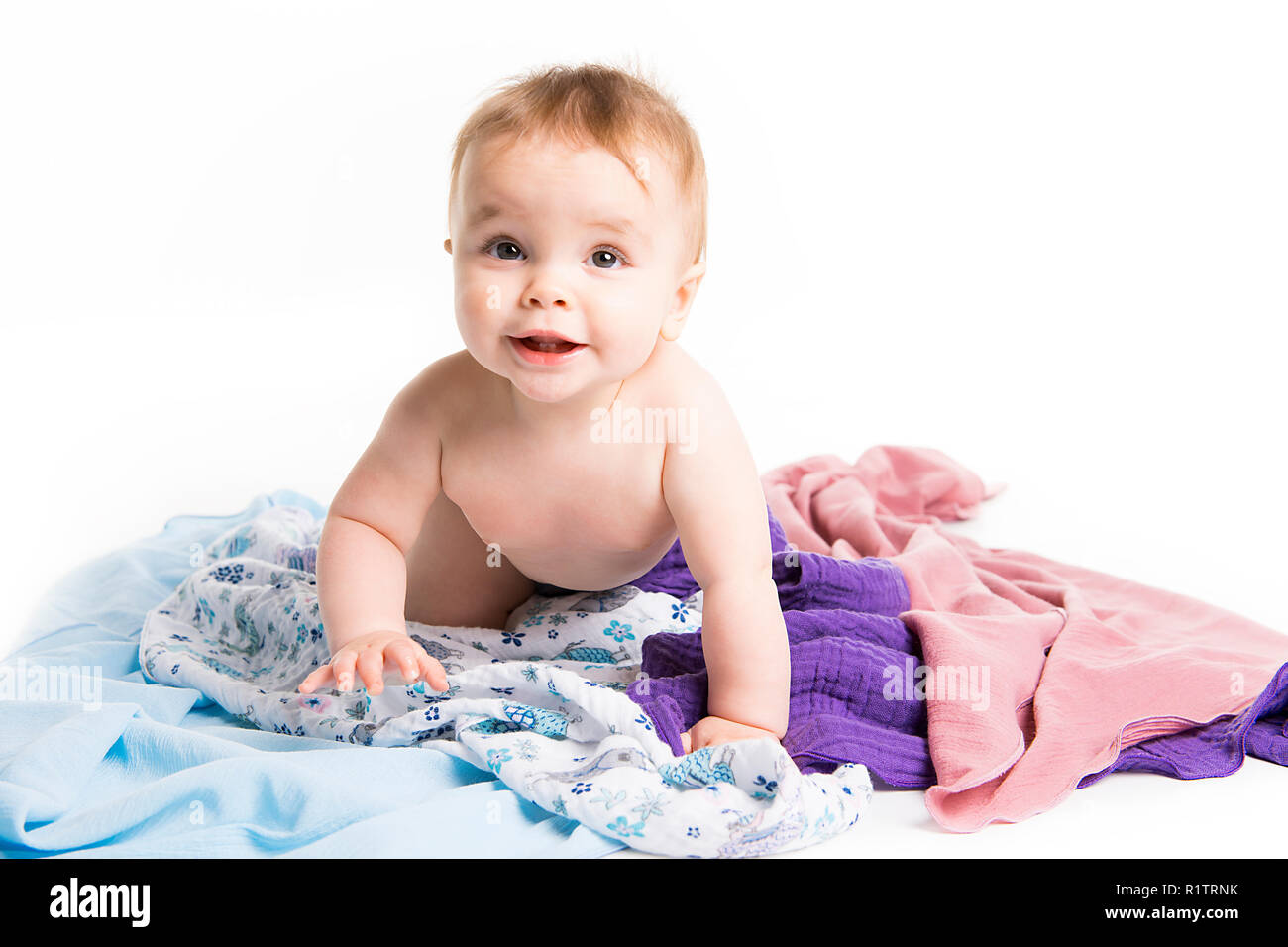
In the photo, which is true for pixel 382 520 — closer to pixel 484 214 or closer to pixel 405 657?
pixel 405 657

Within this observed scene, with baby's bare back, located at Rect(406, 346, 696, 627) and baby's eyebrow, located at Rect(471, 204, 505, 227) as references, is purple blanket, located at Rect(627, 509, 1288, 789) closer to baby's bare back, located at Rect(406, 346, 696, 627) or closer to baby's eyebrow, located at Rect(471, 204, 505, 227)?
baby's bare back, located at Rect(406, 346, 696, 627)

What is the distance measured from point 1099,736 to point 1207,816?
171mm

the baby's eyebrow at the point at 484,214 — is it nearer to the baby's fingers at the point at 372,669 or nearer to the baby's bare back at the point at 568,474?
the baby's bare back at the point at 568,474

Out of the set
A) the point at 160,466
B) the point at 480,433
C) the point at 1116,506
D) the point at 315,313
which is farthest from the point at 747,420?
the point at 480,433

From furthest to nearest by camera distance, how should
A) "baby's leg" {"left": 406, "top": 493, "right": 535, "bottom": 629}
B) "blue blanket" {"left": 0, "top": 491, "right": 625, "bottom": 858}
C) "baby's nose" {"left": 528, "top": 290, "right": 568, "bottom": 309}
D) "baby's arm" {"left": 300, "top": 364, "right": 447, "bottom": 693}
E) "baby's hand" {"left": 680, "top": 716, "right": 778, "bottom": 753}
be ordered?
"baby's leg" {"left": 406, "top": 493, "right": 535, "bottom": 629}, "baby's arm" {"left": 300, "top": 364, "right": 447, "bottom": 693}, "baby's hand" {"left": 680, "top": 716, "right": 778, "bottom": 753}, "baby's nose" {"left": 528, "top": 290, "right": 568, "bottom": 309}, "blue blanket" {"left": 0, "top": 491, "right": 625, "bottom": 858}

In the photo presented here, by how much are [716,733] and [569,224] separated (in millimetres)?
635

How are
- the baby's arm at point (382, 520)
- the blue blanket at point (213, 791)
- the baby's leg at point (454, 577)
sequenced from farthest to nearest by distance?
the baby's leg at point (454, 577)
the baby's arm at point (382, 520)
the blue blanket at point (213, 791)

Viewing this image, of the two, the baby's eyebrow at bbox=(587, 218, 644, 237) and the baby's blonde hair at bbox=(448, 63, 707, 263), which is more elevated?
the baby's blonde hair at bbox=(448, 63, 707, 263)

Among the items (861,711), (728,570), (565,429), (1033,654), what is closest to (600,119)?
(565,429)

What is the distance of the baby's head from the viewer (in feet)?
4.91

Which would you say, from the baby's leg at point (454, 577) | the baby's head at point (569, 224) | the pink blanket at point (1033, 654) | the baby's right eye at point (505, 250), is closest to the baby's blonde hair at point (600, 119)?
the baby's head at point (569, 224)

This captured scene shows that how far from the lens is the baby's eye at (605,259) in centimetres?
153

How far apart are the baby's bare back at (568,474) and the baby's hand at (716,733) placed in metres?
0.30

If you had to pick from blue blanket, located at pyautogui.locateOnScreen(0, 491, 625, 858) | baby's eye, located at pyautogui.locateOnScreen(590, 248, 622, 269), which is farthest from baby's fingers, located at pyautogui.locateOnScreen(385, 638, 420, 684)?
baby's eye, located at pyautogui.locateOnScreen(590, 248, 622, 269)
